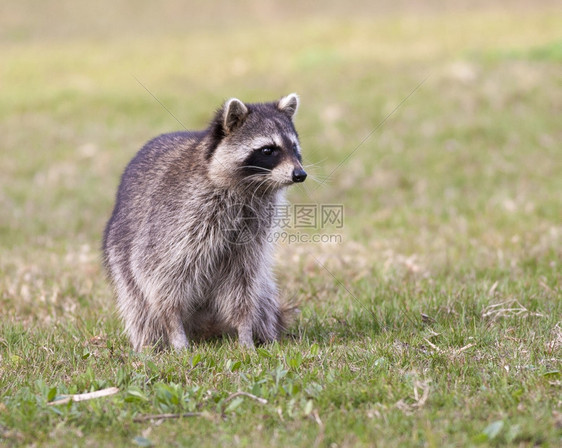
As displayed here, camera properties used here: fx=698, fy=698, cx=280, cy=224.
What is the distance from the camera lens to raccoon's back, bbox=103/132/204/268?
5.30m

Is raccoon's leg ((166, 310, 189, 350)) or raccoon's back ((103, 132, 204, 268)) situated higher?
raccoon's back ((103, 132, 204, 268))

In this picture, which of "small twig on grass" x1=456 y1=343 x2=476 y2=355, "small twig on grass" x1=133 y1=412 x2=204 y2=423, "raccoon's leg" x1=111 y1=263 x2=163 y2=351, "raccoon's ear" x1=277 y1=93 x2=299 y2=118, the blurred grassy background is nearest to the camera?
"small twig on grass" x1=133 y1=412 x2=204 y2=423

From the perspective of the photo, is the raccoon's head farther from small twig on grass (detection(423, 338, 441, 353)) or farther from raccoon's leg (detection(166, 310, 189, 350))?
small twig on grass (detection(423, 338, 441, 353))

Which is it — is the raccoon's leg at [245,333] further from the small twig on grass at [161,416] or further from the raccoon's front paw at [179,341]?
the small twig on grass at [161,416]

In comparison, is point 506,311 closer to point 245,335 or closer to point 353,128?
point 245,335

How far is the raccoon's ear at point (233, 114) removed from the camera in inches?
202

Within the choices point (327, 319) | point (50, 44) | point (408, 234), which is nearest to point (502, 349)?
point (327, 319)

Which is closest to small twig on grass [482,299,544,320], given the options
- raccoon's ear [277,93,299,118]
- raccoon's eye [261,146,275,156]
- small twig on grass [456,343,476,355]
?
small twig on grass [456,343,476,355]

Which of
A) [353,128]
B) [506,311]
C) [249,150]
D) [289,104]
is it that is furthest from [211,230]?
[353,128]

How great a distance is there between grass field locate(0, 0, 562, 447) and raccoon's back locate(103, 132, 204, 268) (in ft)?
2.61

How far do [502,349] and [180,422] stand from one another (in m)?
2.11

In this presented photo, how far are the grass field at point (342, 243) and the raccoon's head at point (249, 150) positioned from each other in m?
1.09

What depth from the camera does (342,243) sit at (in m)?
8.77

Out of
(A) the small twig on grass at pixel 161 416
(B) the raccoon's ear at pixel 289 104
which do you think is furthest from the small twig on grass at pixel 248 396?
(B) the raccoon's ear at pixel 289 104
